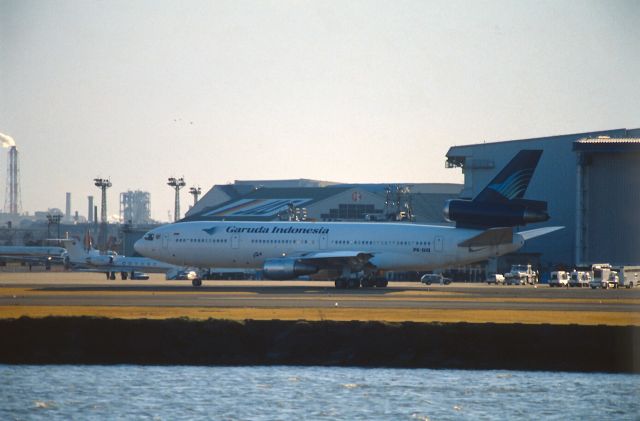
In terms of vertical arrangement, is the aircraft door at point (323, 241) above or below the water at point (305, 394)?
above

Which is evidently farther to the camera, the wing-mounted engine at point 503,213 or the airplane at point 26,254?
the airplane at point 26,254

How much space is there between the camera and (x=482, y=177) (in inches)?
5290

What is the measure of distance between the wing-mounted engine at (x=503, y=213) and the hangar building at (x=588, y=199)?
1391 inches

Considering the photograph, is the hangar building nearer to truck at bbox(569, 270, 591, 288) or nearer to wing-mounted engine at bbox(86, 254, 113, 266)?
truck at bbox(569, 270, 591, 288)

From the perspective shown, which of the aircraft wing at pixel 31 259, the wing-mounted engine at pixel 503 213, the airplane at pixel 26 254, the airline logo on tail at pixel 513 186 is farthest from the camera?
the airplane at pixel 26 254

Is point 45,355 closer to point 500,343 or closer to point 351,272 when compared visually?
point 500,343

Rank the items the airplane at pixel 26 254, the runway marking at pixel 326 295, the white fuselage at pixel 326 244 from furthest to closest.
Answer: the airplane at pixel 26 254
the white fuselage at pixel 326 244
the runway marking at pixel 326 295

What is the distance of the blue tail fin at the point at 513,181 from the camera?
79250 mm

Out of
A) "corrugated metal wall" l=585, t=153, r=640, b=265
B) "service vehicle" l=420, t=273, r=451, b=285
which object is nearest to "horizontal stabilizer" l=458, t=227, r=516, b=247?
"service vehicle" l=420, t=273, r=451, b=285

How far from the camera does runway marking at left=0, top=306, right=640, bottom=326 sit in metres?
45.1

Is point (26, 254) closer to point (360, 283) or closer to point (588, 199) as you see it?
point (588, 199)

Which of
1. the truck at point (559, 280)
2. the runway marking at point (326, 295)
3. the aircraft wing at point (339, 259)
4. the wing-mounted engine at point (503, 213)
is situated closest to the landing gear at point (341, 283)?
the aircraft wing at point (339, 259)

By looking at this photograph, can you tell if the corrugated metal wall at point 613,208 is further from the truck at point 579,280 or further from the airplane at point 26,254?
the airplane at point 26,254

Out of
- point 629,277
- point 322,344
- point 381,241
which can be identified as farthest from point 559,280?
point 322,344
